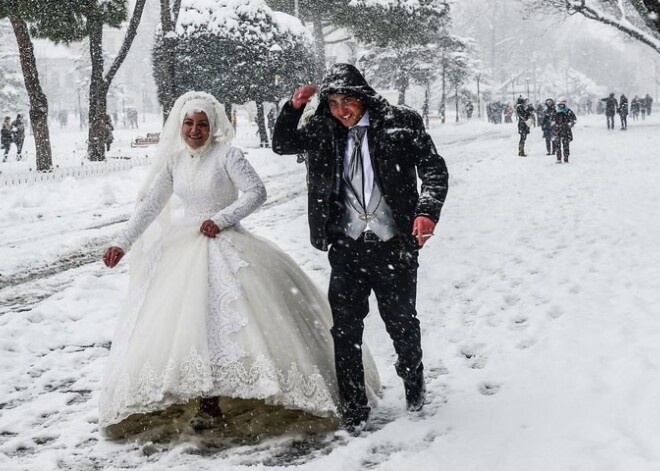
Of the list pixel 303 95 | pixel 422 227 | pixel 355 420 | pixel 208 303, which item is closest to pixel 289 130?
pixel 303 95

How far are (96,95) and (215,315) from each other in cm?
2127

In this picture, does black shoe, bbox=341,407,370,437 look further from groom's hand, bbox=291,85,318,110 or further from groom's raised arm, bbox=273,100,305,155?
groom's hand, bbox=291,85,318,110

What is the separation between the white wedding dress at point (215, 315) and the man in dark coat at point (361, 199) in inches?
9.9

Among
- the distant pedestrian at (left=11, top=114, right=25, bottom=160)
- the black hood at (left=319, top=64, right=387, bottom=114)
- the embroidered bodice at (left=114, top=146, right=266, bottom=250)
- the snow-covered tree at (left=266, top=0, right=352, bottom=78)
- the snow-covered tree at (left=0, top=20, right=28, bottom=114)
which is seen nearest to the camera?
the black hood at (left=319, top=64, right=387, bottom=114)

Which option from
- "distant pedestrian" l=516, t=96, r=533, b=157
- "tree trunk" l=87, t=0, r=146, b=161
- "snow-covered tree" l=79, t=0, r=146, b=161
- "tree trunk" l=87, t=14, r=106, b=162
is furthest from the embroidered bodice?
"tree trunk" l=87, t=0, r=146, b=161

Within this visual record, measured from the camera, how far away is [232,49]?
91.1 feet

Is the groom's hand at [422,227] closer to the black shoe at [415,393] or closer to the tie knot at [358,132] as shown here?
the tie knot at [358,132]

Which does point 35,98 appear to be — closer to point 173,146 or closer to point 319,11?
point 173,146

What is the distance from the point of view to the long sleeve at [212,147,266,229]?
428 centimetres

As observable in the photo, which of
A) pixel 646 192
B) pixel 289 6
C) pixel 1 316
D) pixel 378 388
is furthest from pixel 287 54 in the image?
pixel 378 388

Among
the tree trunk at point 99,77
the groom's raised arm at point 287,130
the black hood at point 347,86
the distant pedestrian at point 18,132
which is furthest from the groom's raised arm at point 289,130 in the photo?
the distant pedestrian at point 18,132

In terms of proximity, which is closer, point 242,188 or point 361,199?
point 361,199

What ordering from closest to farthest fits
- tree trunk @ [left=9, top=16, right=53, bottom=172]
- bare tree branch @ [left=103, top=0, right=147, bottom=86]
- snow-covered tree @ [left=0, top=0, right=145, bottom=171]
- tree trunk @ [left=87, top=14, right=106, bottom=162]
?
snow-covered tree @ [left=0, top=0, right=145, bottom=171]
tree trunk @ [left=9, top=16, right=53, bottom=172]
tree trunk @ [left=87, top=14, right=106, bottom=162]
bare tree branch @ [left=103, top=0, right=147, bottom=86]

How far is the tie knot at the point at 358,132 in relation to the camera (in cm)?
402
